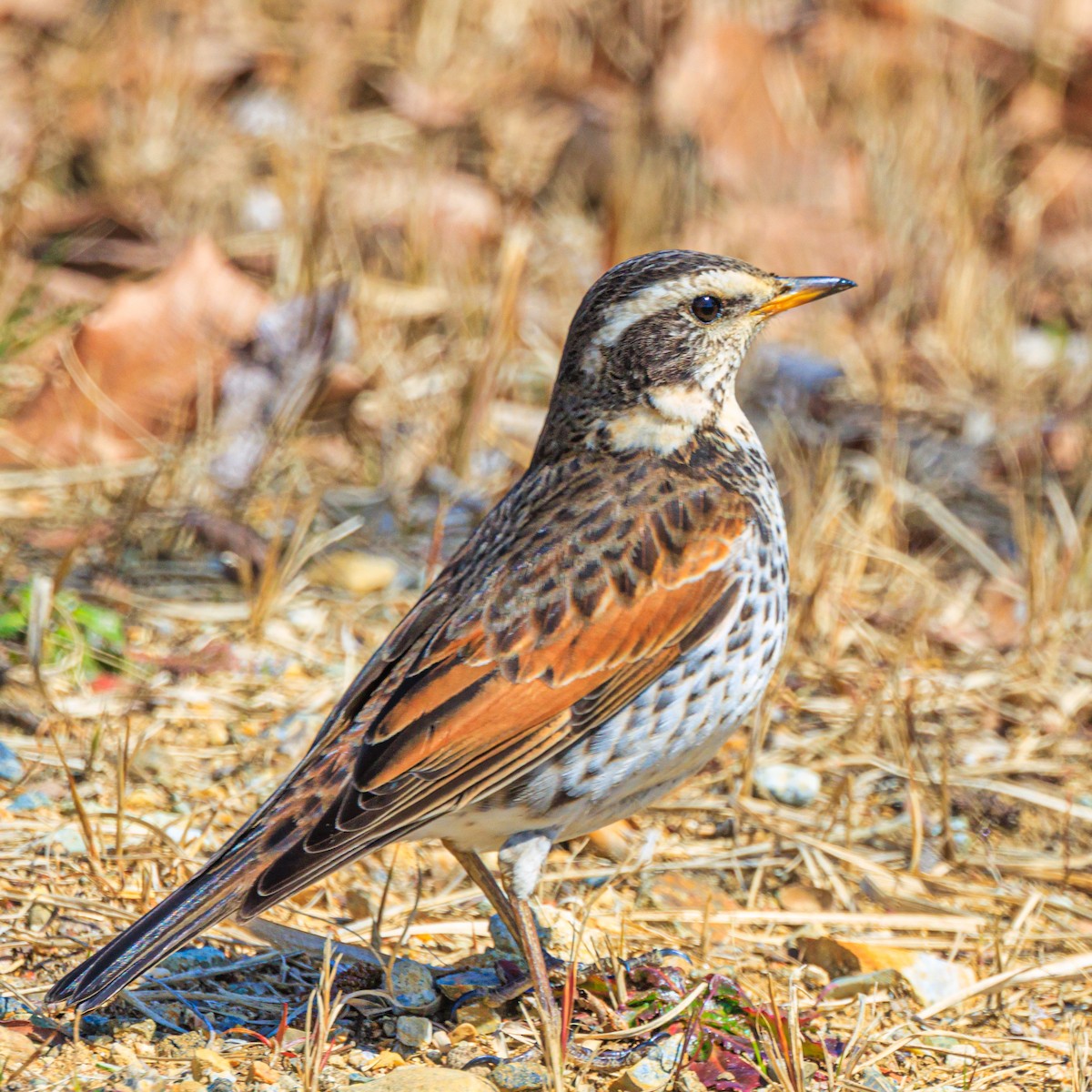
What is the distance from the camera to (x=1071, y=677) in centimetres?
559

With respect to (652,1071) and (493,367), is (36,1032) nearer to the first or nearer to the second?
(652,1071)

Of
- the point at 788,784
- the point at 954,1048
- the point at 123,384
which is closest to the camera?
the point at 954,1048

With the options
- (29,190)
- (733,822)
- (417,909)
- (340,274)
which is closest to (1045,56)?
(340,274)

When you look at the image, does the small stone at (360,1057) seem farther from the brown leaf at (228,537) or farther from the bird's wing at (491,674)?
the brown leaf at (228,537)

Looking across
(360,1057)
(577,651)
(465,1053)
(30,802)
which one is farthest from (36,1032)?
(577,651)

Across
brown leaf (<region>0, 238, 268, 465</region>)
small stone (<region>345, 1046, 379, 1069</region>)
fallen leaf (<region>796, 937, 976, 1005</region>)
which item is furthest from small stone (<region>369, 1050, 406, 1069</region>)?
brown leaf (<region>0, 238, 268, 465</region>)

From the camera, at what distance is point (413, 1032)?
3.81m

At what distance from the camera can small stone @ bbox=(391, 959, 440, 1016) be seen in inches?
153

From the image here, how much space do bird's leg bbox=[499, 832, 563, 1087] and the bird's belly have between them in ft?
0.12

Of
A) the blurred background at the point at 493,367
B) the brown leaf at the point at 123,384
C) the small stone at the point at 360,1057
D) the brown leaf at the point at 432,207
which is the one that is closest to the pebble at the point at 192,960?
the blurred background at the point at 493,367

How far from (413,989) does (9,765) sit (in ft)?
4.71

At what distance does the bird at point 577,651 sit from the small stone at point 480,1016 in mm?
141

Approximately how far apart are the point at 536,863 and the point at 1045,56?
7.10m

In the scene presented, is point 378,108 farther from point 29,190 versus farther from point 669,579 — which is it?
point 669,579
